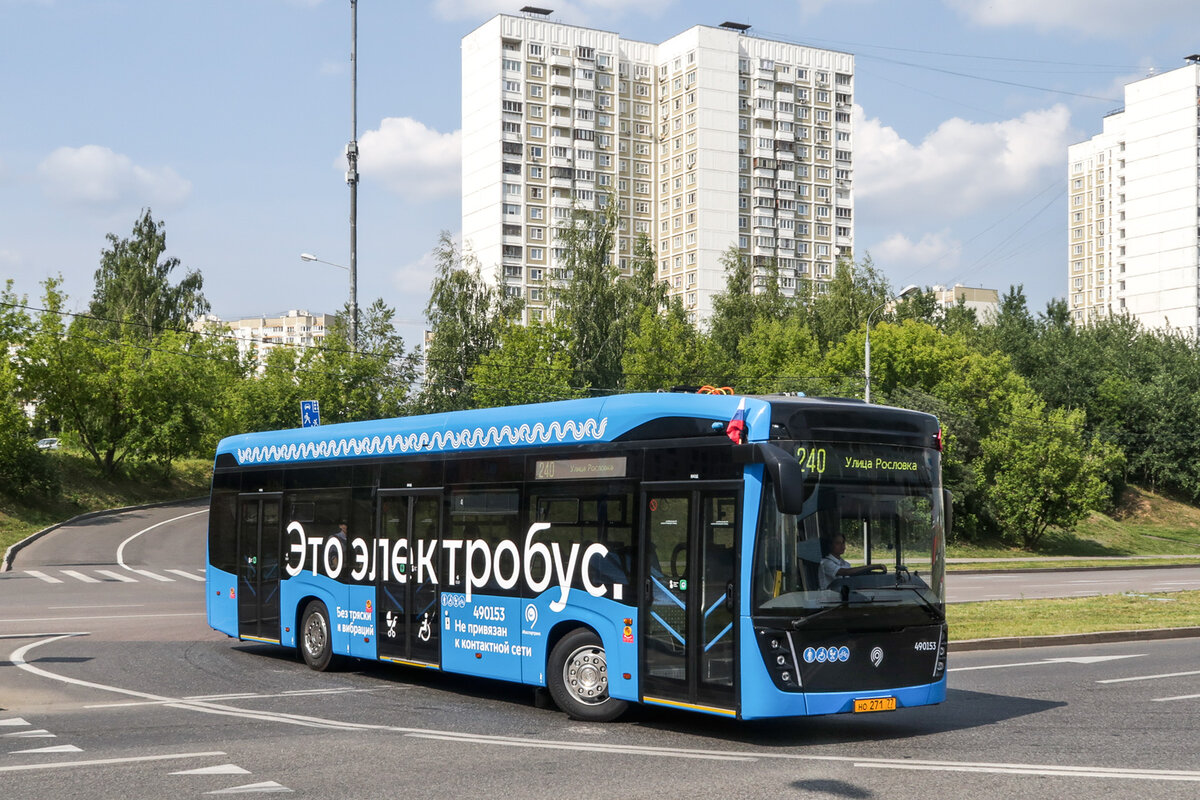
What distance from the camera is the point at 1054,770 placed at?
8.38m

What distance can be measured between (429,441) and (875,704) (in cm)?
581

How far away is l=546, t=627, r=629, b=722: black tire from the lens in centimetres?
1073

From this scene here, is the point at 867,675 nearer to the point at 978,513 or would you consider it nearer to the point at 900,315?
the point at 978,513

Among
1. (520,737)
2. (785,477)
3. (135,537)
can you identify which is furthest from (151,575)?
(785,477)

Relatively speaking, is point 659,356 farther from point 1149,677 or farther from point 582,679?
point 582,679

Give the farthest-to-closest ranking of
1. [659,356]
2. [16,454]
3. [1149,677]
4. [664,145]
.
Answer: [664,145] → [659,356] → [16,454] → [1149,677]

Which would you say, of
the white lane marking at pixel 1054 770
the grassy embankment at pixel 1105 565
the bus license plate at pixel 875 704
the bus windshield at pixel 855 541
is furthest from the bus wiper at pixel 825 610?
the grassy embankment at pixel 1105 565

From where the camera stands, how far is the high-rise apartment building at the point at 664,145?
108188 mm

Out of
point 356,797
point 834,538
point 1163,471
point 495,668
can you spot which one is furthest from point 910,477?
point 1163,471

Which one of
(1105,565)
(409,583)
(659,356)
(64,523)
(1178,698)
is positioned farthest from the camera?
(659,356)

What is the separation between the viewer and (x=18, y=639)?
60.0ft

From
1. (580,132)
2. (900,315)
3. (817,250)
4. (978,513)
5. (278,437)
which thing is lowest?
(978,513)

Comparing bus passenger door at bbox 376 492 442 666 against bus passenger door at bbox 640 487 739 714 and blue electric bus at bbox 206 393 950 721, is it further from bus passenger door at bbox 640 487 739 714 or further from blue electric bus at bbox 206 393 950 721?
bus passenger door at bbox 640 487 739 714

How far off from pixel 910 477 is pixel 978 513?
4833 centimetres
